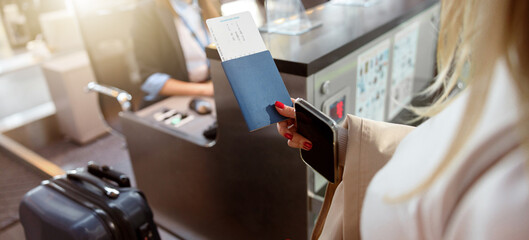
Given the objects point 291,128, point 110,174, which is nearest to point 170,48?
point 110,174

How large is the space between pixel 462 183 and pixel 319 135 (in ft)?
1.31

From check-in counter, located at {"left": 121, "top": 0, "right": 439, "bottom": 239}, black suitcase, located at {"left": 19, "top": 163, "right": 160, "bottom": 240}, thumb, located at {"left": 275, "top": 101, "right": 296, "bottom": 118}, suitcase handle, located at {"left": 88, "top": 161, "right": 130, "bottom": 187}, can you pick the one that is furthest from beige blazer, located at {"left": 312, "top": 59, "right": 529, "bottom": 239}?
suitcase handle, located at {"left": 88, "top": 161, "right": 130, "bottom": 187}

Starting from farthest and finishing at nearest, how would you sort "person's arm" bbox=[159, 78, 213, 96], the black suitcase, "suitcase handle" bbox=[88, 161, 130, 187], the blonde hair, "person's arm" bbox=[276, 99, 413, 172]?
"person's arm" bbox=[159, 78, 213, 96] < "suitcase handle" bbox=[88, 161, 130, 187] < the black suitcase < "person's arm" bbox=[276, 99, 413, 172] < the blonde hair

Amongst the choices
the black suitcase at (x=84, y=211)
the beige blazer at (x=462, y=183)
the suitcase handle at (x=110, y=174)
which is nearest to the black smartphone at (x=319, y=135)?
the beige blazer at (x=462, y=183)

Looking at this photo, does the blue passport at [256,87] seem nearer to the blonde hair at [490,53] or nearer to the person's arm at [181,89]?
the blonde hair at [490,53]

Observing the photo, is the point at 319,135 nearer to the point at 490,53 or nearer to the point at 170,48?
the point at 490,53

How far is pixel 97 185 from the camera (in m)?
1.42

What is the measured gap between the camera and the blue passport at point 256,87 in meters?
0.84

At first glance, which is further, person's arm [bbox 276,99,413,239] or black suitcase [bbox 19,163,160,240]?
black suitcase [bbox 19,163,160,240]

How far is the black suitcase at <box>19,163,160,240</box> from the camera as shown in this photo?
1275 millimetres

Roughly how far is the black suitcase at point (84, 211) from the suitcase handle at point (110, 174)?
31 mm

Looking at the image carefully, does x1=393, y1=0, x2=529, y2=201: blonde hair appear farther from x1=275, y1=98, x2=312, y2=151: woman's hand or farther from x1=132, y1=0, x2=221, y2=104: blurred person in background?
x1=132, y1=0, x2=221, y2=104: blurred person in background

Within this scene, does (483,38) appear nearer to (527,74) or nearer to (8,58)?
(527,74)

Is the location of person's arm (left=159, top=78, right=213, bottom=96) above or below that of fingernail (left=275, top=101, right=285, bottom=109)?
below
